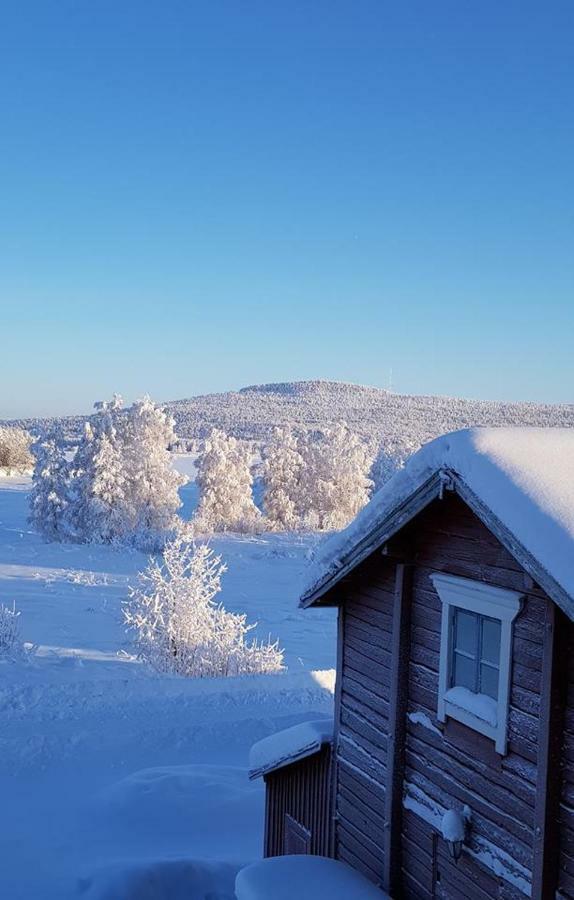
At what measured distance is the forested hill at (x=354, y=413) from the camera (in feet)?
457

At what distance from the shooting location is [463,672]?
6191 millimetres

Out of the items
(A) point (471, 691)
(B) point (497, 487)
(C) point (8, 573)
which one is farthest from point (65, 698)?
(C) point (8, 573)

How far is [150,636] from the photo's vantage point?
22.8m

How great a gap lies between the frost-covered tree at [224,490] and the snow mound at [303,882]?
45910 millimetres

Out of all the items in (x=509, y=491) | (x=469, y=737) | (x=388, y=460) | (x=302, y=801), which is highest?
(x=509, y=491)

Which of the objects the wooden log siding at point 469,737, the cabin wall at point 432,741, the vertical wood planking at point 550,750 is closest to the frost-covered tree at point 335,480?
the cabin wall at point 432,741

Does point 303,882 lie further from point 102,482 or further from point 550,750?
point 102,482

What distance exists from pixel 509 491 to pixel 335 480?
5655 centimetres

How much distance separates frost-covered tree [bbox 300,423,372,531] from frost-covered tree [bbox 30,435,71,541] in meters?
19.8

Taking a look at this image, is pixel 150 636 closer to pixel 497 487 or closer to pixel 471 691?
pixel 471 691

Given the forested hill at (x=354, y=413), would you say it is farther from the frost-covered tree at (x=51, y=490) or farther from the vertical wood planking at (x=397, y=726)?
the vertical wood planking at (x=397, y=726)

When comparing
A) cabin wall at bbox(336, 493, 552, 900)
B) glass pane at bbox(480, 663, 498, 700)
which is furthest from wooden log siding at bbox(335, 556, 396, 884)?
glass pane at bbox(480, 663, 498, 700)

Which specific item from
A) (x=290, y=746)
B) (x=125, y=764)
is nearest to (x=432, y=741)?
Result: (x=290, y=746)

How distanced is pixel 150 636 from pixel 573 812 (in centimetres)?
1902
